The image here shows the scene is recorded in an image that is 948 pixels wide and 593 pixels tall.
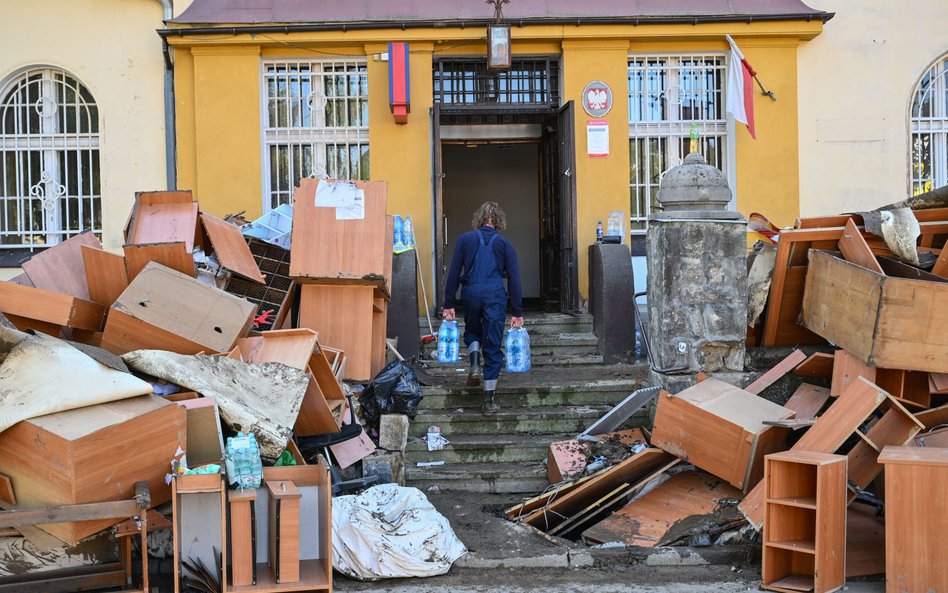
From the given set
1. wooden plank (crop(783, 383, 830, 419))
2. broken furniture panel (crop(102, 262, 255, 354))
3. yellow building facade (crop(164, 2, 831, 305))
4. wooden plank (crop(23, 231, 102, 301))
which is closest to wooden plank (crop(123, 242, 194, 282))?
broken furniture panel (crop(102, 262, 255, 354))

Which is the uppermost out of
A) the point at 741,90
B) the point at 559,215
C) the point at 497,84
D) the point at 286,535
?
the point at 497,84

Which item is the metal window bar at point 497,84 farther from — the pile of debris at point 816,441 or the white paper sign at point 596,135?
the pile of debris at point 816,441

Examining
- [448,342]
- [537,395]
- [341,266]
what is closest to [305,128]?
[448,342]

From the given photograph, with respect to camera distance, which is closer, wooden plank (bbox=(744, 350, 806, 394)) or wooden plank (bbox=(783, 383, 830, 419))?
wooden plank (bbox=(783, 383, 830, 419))

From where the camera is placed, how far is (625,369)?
9070mm

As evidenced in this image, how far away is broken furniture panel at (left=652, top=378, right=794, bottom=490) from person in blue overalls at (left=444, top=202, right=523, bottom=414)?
5.64 ft

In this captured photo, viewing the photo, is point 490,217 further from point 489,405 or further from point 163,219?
point 163,219

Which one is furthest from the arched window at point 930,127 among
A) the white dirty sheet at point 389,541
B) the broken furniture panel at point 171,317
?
the broken furniture panel at point 171,317

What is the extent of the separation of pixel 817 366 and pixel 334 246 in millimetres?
4037

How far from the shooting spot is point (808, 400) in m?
6.88

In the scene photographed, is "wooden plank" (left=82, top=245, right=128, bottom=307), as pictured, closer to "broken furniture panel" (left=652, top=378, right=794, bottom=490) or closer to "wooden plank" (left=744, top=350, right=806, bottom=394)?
"broken furniture panel" (left=652, top=378, right=794, bottom=490)

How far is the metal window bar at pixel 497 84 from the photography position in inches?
450

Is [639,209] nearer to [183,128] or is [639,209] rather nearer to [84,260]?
[183,128]

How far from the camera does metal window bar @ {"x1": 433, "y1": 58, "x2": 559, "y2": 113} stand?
11.4m
